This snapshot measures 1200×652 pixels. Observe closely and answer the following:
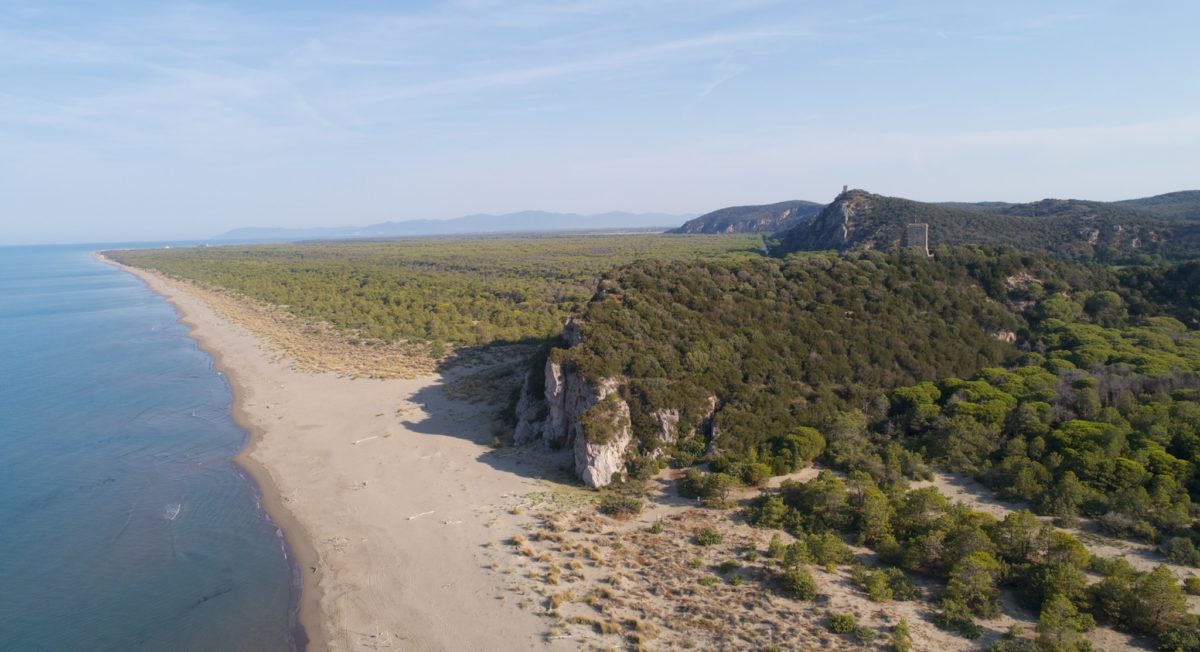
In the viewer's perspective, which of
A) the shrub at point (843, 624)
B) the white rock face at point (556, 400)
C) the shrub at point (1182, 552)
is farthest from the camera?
the white rock face at point (556, 400)

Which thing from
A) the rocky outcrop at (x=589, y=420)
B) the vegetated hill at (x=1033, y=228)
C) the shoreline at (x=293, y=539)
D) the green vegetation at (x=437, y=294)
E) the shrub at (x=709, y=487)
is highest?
the vegetated hill at (x=1033, y=228)

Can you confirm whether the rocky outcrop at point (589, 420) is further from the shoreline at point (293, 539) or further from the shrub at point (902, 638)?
the shrub at point (902, 638)

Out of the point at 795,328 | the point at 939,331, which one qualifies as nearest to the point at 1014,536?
the point at 795,328

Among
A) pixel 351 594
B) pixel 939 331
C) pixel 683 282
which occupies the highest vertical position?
pixel 683 282

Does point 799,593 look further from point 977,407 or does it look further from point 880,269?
point 880,269

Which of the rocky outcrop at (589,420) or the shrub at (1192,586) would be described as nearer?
the shrub at (1192,586)

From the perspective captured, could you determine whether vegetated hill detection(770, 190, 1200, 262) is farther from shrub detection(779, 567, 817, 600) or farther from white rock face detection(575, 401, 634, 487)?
shrub detection(779, 567, 817, 600)

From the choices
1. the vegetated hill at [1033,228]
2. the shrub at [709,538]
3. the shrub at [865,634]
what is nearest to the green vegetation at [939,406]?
the shrub at [865,634]

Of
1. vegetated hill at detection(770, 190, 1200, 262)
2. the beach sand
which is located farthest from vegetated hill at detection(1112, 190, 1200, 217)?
the beach sand
